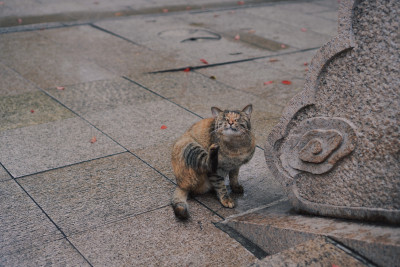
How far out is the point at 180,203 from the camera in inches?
165

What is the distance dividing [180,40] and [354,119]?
255 inches

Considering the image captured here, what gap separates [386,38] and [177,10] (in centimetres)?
904

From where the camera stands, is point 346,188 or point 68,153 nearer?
point 346,188

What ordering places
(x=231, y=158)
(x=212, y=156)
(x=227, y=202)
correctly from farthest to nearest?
1. (x=227, y=202)
2. (x=231, y=158)
3. (x=212, y=156)

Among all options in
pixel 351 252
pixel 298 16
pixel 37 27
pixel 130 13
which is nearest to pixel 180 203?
pixel 351 252

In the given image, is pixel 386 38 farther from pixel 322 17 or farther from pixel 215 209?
pixel 322 17

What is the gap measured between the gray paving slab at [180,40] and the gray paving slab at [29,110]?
250cm

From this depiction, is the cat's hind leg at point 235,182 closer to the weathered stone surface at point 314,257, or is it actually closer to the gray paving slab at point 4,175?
the weathered stone surface at point 314,257

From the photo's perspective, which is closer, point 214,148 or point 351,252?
point 351,252

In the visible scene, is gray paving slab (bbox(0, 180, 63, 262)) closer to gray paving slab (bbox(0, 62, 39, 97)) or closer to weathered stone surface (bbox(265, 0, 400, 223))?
weathered stone surface (bbox(265, 0, 400, 223))

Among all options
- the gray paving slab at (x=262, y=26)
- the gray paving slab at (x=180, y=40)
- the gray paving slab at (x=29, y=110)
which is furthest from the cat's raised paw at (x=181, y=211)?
the gray paving slab at (x=262, y=26)

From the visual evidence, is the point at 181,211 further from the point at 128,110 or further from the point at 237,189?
the point at 128,110

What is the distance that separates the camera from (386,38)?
326 centimetres

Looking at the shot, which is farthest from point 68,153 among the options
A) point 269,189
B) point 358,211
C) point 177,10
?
point 177,10
